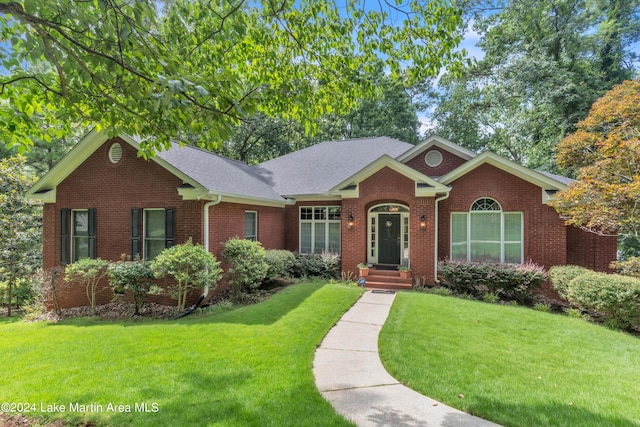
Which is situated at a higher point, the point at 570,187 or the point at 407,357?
the point at 570,187

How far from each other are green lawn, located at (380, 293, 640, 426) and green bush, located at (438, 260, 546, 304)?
1.51 m

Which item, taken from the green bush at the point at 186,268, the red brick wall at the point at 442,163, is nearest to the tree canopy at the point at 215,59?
the green bush at the point at 186,268

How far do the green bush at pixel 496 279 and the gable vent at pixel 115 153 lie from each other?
37.9 feet

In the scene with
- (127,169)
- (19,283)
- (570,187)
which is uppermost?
(127,169)

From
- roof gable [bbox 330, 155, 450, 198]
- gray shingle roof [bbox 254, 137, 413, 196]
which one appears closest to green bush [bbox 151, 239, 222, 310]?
roof gable [bbox 330, 155, 450, 198]

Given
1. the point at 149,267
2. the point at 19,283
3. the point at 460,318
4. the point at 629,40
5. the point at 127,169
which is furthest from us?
the point at 629,40

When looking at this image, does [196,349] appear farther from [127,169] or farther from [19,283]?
[19,283]

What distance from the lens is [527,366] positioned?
4957 mm

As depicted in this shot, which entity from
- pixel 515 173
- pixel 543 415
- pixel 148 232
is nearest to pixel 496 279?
pixel 515 173

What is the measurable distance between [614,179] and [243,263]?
36.0ft

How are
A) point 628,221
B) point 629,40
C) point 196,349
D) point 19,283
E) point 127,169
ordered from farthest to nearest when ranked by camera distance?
point 629,40, point 19,283, point 127,169, point 628,221, point 196,349

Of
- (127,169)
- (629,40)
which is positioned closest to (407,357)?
(127,169)

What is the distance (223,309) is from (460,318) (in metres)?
6.17

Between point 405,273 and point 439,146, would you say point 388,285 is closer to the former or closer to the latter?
point 405,273
